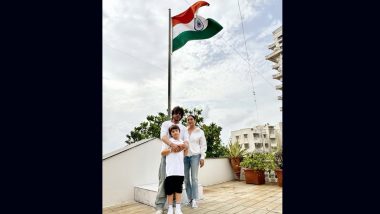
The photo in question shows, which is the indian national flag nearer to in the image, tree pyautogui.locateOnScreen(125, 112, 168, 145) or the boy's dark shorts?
the boy's dark shorts

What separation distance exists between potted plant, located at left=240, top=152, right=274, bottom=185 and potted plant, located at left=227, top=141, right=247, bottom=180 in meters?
0.46

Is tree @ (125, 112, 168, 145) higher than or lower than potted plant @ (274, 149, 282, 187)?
higher

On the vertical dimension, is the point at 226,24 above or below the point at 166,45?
above

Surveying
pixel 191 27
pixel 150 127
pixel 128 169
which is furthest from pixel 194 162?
pixel 150 127

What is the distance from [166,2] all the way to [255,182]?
4.01 metres

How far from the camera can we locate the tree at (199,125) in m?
7.21

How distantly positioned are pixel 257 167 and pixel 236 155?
2.60 ft

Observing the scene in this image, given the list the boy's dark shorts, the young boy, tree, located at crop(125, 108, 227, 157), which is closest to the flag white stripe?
tree, located at crop(125, 108, 227, 157)

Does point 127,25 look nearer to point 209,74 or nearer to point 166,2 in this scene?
point 166,2

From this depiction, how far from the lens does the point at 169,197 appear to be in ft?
9.38

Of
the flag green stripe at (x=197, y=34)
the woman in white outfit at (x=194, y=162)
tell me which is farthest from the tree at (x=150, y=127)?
the woman in white outfit at (x=194, y=162)

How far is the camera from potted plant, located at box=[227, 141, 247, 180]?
20.2ft

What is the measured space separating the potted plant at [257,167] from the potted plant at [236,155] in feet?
1.50
